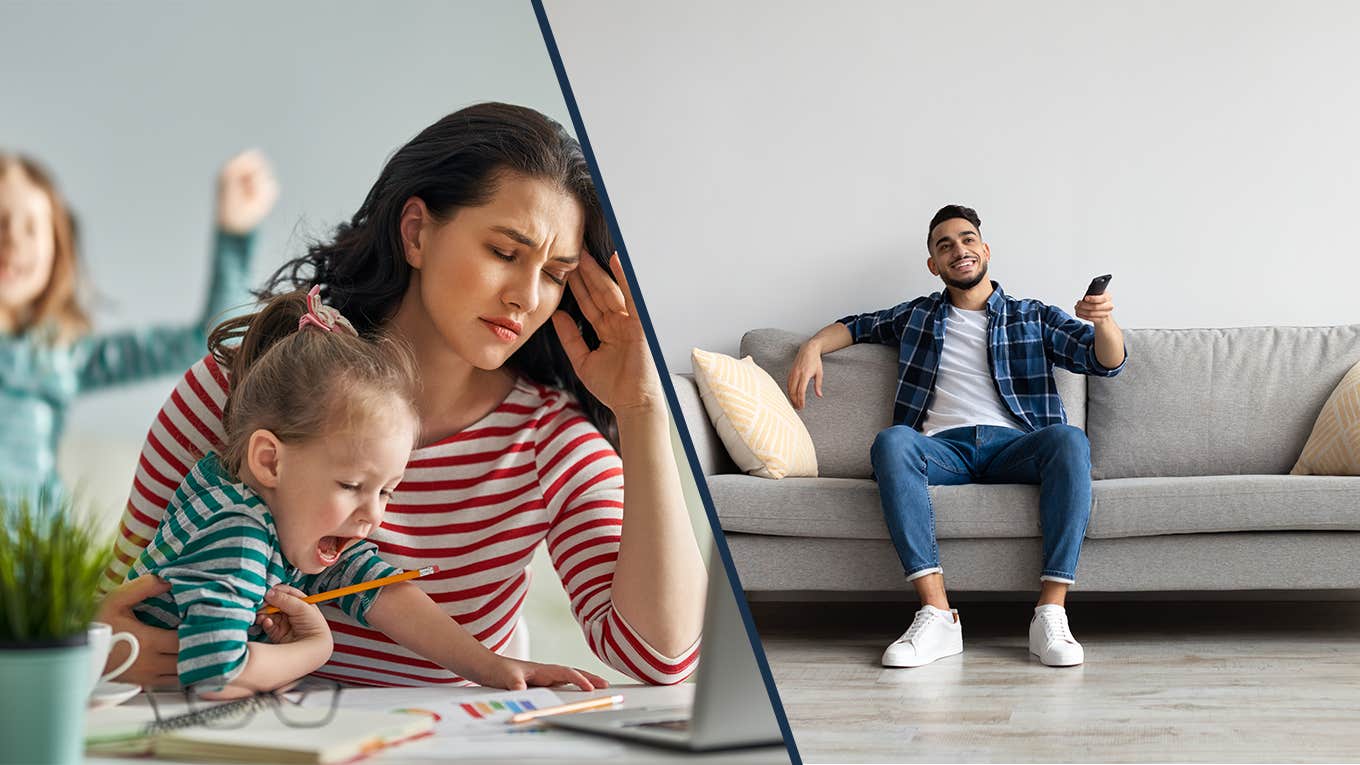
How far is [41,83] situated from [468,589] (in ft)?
0.93

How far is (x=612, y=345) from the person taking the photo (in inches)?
22.5

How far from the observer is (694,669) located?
0.56 m

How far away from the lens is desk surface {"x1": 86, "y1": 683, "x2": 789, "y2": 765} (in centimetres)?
44

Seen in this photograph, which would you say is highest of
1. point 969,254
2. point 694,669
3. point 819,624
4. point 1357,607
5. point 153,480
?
point 153,480

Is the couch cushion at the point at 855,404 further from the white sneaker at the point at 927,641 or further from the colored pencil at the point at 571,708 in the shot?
the colored pencil at the point at 571,708

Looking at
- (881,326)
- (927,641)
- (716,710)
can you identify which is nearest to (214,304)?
(716,710)

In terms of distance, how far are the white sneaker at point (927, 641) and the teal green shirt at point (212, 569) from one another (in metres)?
1.66

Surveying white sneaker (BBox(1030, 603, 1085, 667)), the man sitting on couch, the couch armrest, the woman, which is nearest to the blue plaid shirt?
the man sitting on couch

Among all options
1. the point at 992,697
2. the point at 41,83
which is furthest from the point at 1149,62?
the point at 41,83

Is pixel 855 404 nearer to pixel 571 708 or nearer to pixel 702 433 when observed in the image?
pixel 702 433

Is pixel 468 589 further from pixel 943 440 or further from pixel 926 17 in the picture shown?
pixel 926 17

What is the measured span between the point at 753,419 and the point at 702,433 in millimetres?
111

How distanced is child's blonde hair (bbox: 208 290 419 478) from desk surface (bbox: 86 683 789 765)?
0.36 feet

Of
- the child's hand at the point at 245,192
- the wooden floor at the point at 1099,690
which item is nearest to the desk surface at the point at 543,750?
the child's hand at the point at 245,192
